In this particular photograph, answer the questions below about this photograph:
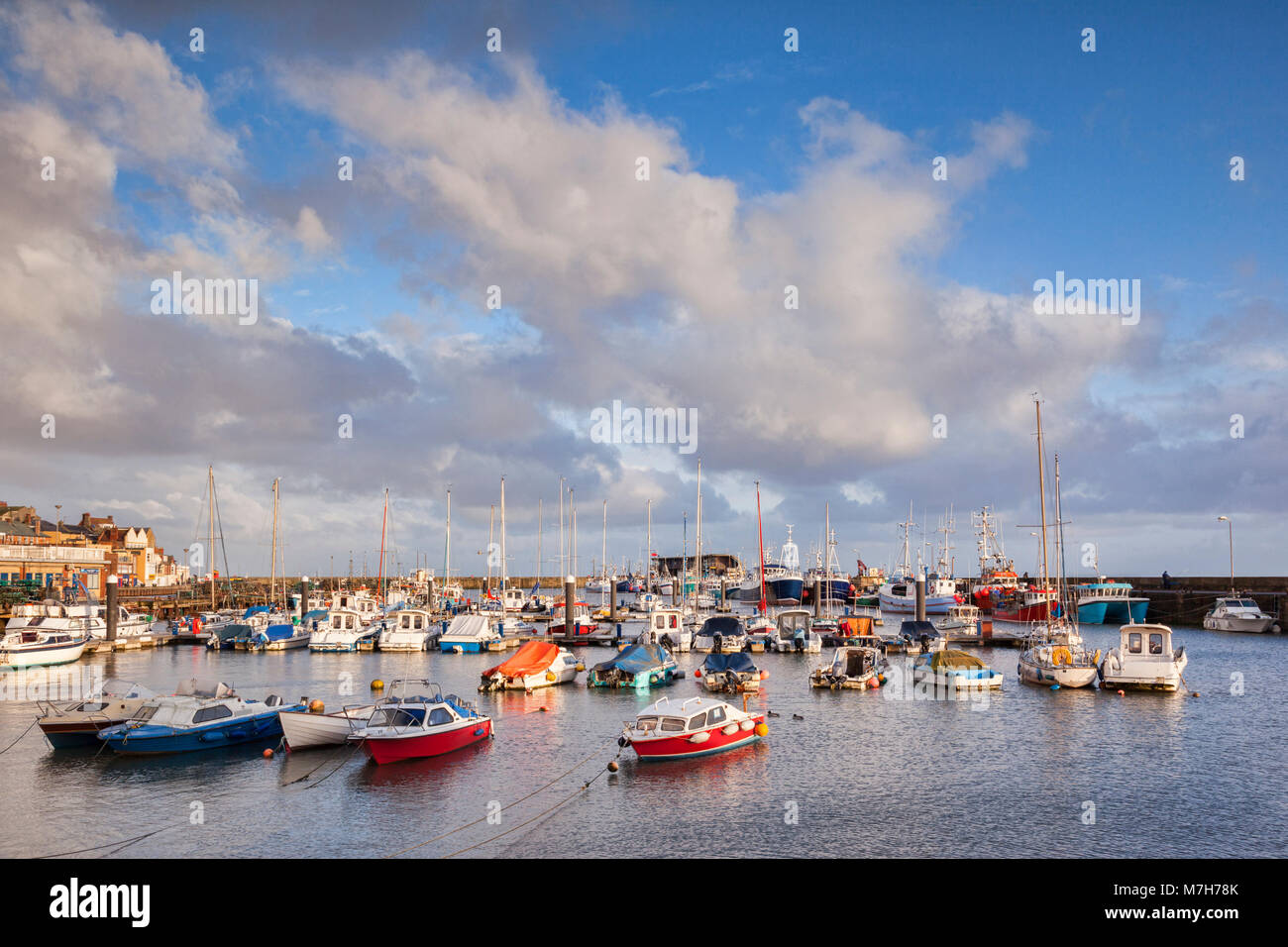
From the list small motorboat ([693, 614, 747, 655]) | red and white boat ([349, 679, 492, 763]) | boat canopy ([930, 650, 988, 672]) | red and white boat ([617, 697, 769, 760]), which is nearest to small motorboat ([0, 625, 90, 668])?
red and white boat ([349, 679, 492, 763])

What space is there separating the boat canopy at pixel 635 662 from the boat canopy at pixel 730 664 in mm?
4700

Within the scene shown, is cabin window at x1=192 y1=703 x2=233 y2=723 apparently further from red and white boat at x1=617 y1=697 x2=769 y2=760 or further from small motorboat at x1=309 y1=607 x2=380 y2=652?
small motorboat at x1=309 y1=607 x2=380 y2=652

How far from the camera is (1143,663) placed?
54.4m

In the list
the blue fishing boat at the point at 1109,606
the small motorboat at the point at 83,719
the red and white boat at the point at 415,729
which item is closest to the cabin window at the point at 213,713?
the small motorboat at the point at 83,719

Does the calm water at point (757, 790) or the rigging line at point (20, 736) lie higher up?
the rigging line at point (20, 736)

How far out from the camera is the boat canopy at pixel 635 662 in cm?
5875

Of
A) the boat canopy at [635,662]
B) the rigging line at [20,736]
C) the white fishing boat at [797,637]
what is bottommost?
the white fishing boat at [797,637]

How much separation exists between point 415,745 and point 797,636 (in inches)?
2008

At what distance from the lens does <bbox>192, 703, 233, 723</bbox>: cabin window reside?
123ft

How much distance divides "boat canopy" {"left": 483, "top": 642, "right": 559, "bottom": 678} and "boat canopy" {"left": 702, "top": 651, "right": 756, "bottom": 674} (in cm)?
1032

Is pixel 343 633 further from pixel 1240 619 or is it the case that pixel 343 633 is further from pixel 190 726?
pixel 1240 619

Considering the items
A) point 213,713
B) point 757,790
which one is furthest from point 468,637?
point 757,790

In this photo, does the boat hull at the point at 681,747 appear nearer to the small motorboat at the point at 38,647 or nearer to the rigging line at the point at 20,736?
the rigging line at the point at 20,736
